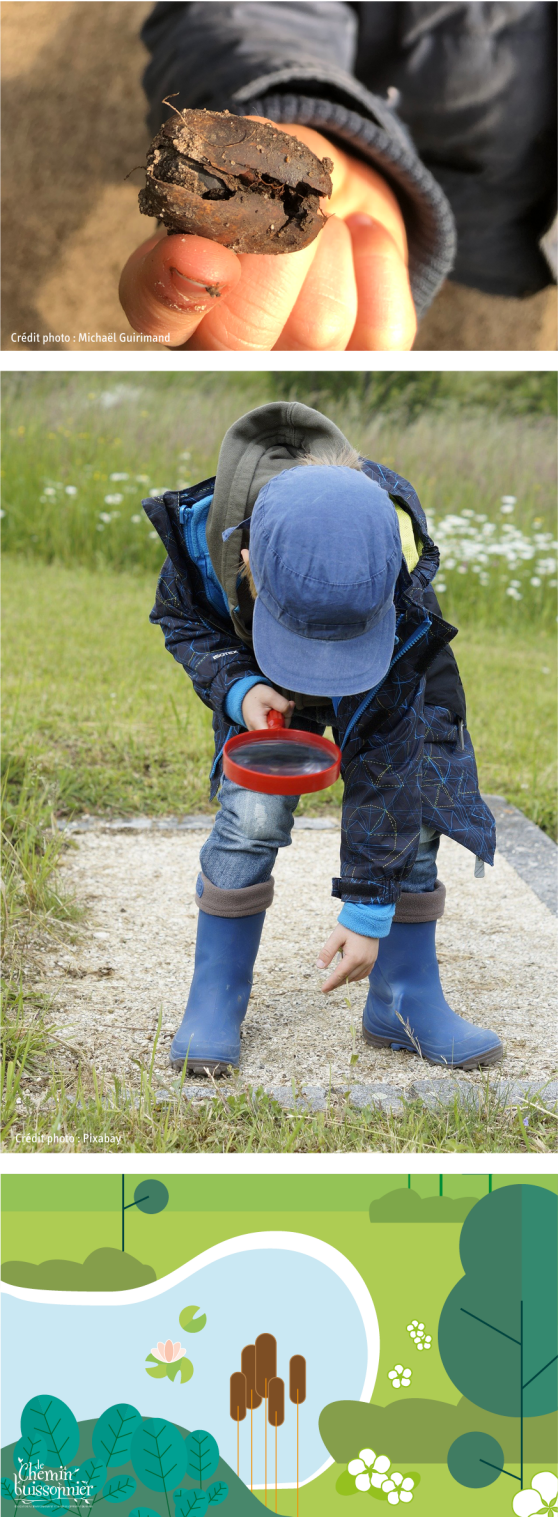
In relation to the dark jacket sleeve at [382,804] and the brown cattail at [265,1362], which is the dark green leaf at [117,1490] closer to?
the brown cattail at [265,1362]

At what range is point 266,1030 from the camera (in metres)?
1.48

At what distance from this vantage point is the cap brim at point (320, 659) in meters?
1.05

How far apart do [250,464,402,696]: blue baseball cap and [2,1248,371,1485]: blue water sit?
50 centimetres

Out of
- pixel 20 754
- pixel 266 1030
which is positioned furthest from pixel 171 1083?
pixel 20 754

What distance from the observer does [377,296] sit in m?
0.98

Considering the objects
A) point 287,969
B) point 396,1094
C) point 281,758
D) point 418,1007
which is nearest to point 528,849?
point 287,969

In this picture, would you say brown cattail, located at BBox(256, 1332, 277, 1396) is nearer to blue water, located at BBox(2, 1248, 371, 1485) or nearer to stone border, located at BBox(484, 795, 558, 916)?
blue water, located at BBox(2, 1248, 371, 1485)

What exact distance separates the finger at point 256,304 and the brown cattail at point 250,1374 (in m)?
0.78

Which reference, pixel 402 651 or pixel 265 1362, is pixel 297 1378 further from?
pixel 402 651

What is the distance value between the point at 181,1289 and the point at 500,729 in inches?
77.7

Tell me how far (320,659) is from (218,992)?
515mm

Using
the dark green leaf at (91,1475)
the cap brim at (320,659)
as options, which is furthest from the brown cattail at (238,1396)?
the cap brim at (320,659)

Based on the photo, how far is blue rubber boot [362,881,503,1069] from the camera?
1.41 metres

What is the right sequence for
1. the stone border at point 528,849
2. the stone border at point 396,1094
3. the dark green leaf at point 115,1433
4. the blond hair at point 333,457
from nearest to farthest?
the dark green leaf at point 115,1433 → the blond hair at point 333,457 → the stone border at point 396,1094 → the stone border at point 528,849
